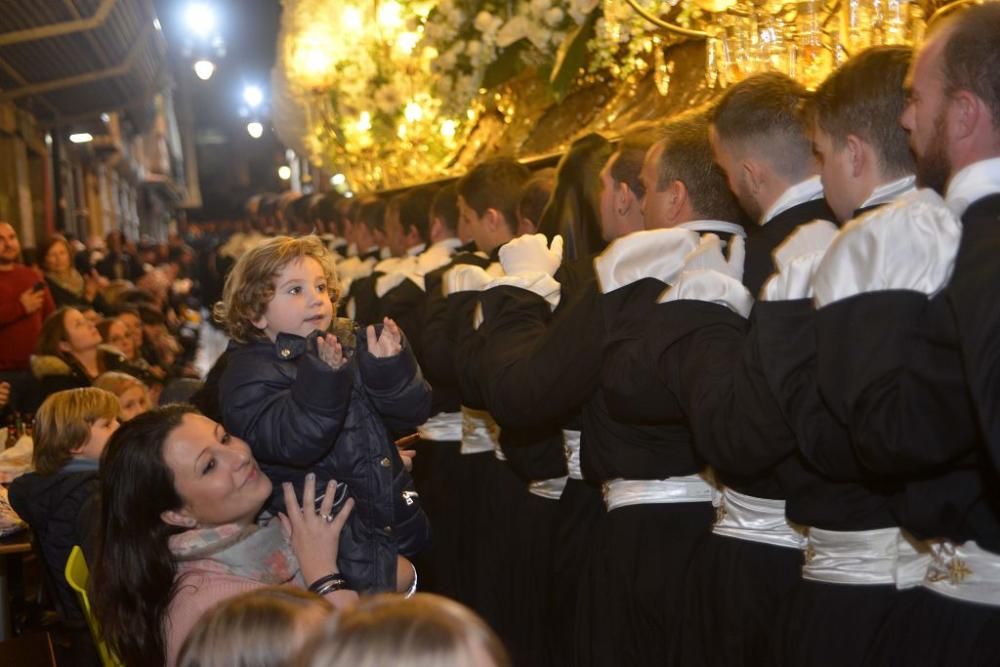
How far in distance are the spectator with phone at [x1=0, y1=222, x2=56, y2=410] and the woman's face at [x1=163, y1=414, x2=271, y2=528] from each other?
5.86m

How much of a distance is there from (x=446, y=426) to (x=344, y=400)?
2.59 m

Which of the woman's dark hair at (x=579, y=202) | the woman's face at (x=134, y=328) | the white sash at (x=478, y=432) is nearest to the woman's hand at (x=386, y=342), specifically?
the woman's dark hair at (x=579, y=202)

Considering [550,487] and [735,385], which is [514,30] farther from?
[735,385]

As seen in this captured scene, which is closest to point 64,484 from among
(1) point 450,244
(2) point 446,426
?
(2) point 446,426

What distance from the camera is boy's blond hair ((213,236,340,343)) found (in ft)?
11.5

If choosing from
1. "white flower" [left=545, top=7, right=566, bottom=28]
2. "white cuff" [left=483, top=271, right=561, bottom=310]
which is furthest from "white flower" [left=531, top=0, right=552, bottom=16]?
"white cuff" [left=483, top=271, right=561, bottom=310]

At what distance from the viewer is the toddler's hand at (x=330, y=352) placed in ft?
10.5

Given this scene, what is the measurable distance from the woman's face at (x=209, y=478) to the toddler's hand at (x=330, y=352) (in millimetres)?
296

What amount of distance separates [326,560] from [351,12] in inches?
250

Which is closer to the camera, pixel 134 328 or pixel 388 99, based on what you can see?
pixel 388 99

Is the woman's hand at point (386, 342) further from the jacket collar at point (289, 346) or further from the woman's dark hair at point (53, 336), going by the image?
the woman's dark hair at point (53, 336)

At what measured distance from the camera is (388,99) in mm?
8492

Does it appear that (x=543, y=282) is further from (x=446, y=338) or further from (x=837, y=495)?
(x=837, y=495)

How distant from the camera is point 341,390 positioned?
10.6 ft
